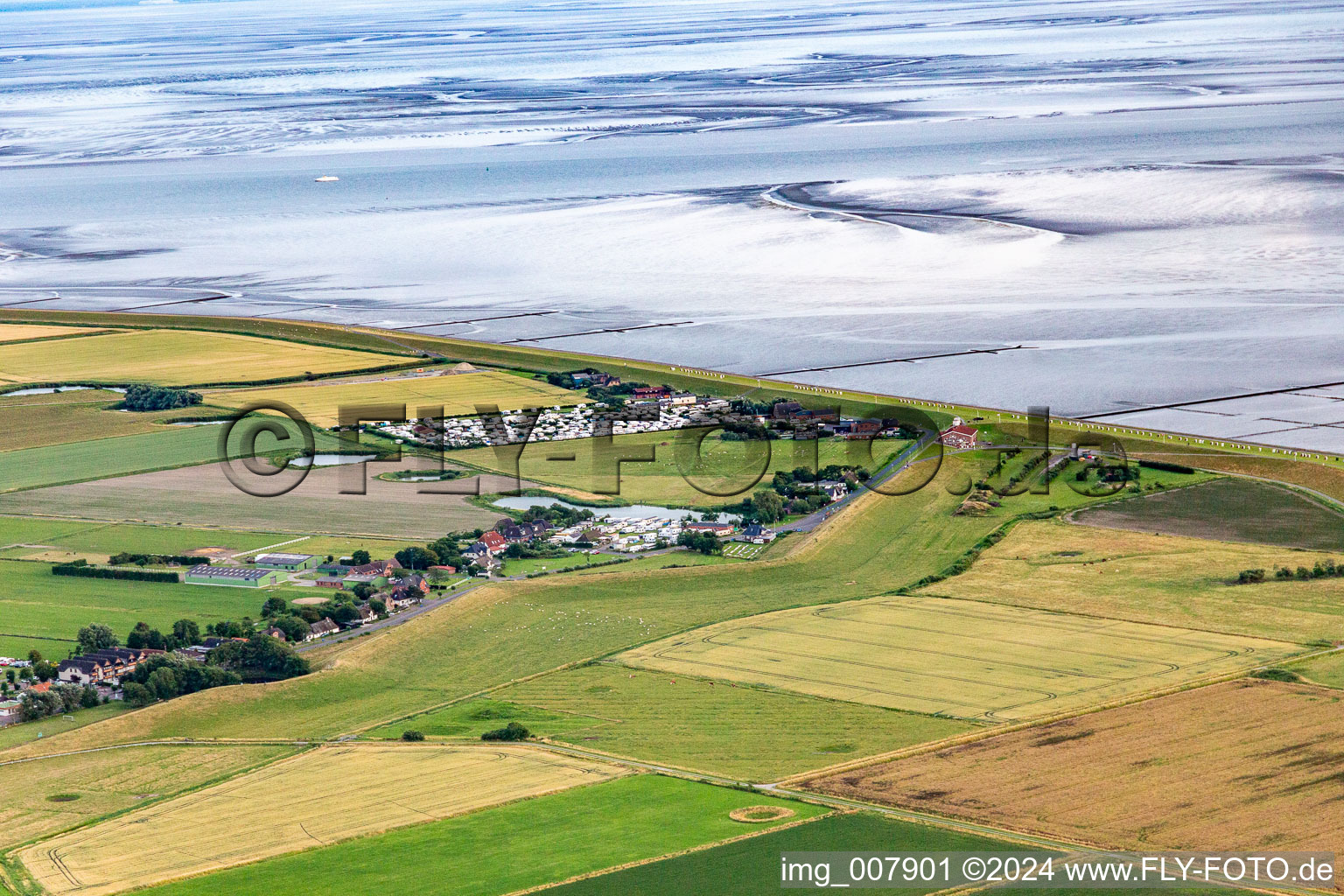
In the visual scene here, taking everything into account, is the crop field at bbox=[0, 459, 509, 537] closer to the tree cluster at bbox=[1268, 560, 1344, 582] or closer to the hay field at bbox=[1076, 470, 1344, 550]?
the hay field at bbox=[1076, 470, 1344, 550]

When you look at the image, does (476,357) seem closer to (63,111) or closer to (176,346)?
(176,346)

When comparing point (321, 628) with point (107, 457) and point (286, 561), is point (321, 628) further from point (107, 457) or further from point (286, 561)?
point (107, 457)

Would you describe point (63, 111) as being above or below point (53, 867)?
above

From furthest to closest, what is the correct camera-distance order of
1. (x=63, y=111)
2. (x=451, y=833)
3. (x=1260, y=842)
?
(x=63, y=111), (x=451, y=833), (x=1260, y=842)

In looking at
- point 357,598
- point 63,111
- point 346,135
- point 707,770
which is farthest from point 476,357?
→ point 63,111

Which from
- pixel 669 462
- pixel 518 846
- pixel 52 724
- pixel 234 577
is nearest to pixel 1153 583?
pixel 669 462

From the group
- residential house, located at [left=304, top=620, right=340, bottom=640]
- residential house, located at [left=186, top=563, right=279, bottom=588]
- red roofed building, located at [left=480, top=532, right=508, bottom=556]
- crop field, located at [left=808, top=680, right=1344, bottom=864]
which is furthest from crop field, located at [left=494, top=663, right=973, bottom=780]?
residential house, located at [left=186, top=563, right=279, bottom=588]
